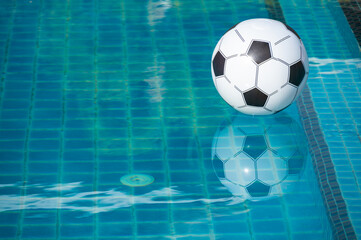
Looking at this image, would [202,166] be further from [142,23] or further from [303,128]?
[142,23]

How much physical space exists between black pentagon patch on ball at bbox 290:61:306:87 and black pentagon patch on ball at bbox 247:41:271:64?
261 millimetres

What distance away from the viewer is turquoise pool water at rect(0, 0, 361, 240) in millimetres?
4066

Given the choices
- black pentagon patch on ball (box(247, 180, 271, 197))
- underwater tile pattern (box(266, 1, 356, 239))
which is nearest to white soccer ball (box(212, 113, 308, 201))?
black pentagon patch on ball (box(247, 180, 271, 197))

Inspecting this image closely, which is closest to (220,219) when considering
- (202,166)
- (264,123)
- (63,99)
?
(202,166)

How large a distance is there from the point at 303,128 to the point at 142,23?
7.82 feet

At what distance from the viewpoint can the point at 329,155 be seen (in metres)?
4.64

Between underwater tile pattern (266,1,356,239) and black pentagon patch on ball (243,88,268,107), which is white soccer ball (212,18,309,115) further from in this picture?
underwater tile pattern (266,1,356,239)

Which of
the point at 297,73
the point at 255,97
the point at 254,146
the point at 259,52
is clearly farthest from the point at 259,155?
the point at 259,52

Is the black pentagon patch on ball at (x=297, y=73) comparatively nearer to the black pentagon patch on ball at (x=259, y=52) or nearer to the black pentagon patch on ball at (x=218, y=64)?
the black pentagon patch on ball at (x=259, y=52)

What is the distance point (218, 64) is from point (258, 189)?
1178mm

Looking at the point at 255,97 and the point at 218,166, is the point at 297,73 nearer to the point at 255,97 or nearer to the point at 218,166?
the point at 255,97

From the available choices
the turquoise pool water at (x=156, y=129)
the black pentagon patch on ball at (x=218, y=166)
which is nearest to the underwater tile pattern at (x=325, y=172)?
the turquoise pool water at (x=156, y=129)

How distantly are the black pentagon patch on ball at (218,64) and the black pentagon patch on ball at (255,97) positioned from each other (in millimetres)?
311

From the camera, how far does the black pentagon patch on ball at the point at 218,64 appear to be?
14.7 feet
